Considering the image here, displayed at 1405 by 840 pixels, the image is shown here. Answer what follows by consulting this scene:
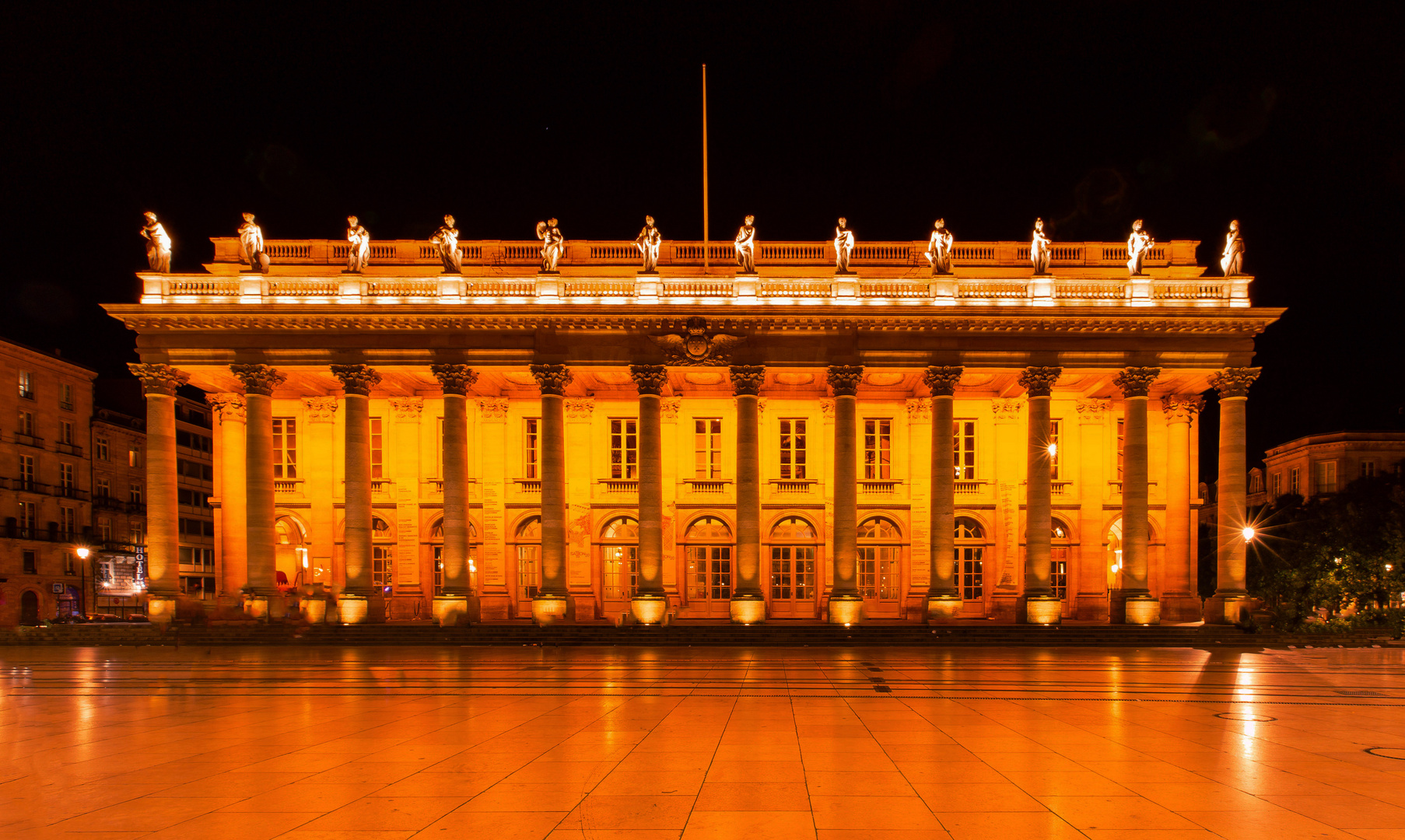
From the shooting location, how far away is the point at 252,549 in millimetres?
37094

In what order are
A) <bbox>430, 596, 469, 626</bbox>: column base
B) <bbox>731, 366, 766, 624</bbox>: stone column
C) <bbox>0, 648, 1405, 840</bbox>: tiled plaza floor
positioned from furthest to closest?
<bbox>731, 366, 766, 624</bbox>: stone column < <bbox>430, 596, 469, 626</bbox>: column base < <bbox>0, 648, 1405, 840</bbox>: tiled plaza floor

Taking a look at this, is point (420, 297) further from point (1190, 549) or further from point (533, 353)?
point (1190, 549)

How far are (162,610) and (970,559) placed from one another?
35.0m

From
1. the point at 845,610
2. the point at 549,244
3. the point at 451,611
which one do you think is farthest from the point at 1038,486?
the point at 451,611

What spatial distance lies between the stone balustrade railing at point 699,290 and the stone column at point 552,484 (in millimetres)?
3407

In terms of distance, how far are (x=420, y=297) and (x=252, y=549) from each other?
40.5ft

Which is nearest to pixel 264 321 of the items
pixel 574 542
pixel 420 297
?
pixel 420 297

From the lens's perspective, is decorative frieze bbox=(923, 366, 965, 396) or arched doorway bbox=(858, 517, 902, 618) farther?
arched doorway bbox=(858, 517, 902, 618)

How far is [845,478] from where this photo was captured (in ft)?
122

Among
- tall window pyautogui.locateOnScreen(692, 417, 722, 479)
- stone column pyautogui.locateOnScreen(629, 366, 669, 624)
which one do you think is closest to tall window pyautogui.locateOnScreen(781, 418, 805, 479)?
tall window pyautogui.locateOnScreen(692, 417, 722, 479)

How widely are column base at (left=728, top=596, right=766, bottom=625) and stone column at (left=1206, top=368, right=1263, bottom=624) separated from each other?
716 inches

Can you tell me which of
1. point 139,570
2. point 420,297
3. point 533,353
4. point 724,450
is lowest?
point 139,570

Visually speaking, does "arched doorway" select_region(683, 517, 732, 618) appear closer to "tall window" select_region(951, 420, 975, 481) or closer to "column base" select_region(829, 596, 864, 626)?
"column base" select_region(829, 596, 864, 626)

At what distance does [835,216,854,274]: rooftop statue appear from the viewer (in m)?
37.2
